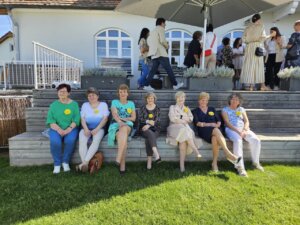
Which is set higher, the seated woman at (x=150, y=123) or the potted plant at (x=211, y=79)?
the potted plant at (x=211, y=79)

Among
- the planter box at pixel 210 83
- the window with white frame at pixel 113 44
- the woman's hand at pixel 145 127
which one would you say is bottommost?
the woman's hand at pixel 145 127

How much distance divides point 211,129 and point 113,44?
7445 mm

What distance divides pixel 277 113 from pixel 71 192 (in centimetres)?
399

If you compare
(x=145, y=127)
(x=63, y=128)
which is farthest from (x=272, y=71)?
(x=63, y=128)

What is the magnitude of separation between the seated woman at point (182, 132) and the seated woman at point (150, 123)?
244mm

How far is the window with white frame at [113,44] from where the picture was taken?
10383mm

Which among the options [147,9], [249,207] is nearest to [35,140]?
[249,207]

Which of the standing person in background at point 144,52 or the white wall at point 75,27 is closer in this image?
the standing person in background at point 144,52

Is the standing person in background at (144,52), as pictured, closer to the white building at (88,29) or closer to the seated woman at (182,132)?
the seated woman at (182,132)

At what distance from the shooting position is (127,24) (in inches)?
406

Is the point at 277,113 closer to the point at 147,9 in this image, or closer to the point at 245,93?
the point at 245,93

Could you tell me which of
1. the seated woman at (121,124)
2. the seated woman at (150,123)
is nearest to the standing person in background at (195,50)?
the seated woman at (150,123)

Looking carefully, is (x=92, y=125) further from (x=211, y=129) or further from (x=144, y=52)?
(x=144, y=52)

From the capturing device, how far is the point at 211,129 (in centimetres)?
416
